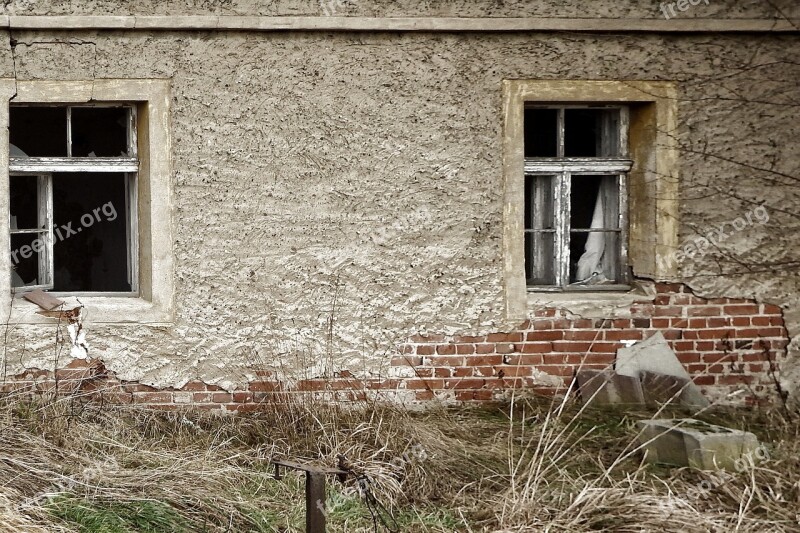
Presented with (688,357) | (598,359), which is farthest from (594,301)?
(688,357)

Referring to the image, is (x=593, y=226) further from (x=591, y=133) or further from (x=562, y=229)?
(x=591, y=133)

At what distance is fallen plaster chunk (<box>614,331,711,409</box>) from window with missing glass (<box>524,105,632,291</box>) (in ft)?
1.40

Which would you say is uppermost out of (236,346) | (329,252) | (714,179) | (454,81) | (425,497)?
(454,81)

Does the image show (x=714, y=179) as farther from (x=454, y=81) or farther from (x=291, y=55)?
(x=291, y=55)

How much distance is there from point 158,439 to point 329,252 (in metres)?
1.41

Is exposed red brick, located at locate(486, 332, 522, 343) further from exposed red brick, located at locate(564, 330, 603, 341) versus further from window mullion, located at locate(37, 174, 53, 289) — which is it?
window mullion, located at locate(37, 174, 53, 289)

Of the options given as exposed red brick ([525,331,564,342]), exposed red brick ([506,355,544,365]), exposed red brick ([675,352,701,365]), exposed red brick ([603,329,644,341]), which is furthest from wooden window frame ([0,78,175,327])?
exposed red brick ([675,352,701,365])

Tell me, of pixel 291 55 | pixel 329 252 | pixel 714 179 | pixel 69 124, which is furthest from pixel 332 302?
pixel 714 179

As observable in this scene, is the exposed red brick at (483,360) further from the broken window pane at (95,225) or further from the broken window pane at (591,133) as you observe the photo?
the broken window pane at (95,225)

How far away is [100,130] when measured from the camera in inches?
237

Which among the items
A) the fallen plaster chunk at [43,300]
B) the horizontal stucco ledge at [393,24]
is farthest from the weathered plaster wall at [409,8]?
the fallen plaster chunk at [43,300]

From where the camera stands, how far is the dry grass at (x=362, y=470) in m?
4.01

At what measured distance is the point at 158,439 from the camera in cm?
532

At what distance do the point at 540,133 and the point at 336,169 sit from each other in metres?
1.31
